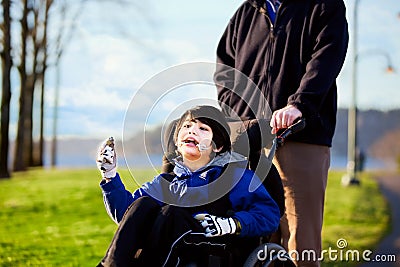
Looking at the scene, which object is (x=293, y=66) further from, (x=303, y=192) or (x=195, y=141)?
(x=195, y=141)

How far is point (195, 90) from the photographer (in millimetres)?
3805

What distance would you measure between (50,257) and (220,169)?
4.15m

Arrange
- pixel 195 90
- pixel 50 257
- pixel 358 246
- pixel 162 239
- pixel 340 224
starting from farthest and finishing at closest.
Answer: pixel 340 224 → pixel 358 246 → pixel 50 257 → pixel 195 90 → pixel 162 239

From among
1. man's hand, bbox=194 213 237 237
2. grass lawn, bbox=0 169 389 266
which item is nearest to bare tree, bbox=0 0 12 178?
grass lawn, bbox=0 169 389 266

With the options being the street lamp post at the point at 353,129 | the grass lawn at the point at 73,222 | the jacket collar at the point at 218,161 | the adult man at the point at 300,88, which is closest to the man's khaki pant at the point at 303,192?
the adult man at the point at 300,88

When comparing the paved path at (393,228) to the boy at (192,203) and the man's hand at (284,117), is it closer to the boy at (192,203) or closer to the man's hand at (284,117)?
the man's hand at (284,117)

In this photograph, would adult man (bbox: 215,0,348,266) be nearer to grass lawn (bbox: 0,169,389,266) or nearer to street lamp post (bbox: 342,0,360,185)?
grass lawn (bbox: 0,169,389,266)

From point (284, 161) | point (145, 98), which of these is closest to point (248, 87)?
point (284, 161)

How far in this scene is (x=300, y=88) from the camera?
3.91m

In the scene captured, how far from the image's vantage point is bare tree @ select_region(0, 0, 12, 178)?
16.2 m

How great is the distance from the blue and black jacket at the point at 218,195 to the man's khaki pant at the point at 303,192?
47 cm

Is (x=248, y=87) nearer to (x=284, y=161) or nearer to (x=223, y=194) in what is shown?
(x=284, y=161)

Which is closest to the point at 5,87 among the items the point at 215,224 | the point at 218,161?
the point at 218,161

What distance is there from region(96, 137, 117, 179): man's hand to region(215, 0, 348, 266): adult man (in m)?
0.90
